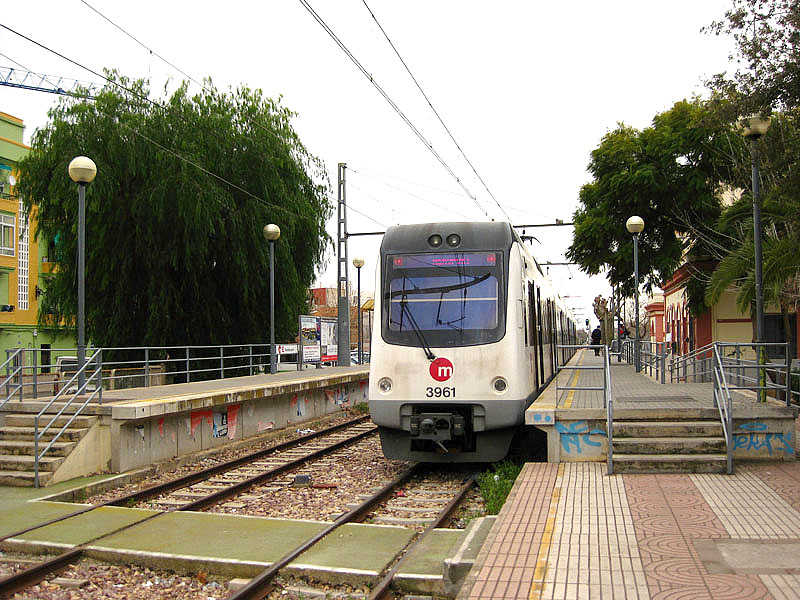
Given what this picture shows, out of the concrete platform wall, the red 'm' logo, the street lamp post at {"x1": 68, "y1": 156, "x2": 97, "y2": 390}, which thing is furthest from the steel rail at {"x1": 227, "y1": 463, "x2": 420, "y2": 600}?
the street lamp post at {"x1": 68, "y1": 156, "x2": 97, "y2": 390}

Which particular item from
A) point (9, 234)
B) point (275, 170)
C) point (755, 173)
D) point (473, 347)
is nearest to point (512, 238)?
point (473, 347)

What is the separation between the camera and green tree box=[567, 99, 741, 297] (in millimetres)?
26531

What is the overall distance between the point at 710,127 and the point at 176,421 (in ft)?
31.1

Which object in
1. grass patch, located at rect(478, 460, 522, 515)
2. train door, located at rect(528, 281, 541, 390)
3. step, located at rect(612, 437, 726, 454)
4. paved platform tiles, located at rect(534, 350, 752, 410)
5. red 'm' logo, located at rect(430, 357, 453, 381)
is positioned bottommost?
grass patch, located at rect(478, 460, 522, 515)

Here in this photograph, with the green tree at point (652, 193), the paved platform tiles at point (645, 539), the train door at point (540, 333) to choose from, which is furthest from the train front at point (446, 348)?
the green tree at point (652, 193)

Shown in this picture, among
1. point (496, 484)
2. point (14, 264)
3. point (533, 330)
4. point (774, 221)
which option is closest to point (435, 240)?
point (533, 330)

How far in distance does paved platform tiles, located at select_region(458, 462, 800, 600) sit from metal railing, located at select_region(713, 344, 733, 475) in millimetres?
309

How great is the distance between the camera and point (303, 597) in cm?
632

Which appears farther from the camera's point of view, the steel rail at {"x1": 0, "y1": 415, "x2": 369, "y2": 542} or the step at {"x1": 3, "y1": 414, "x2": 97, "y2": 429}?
the step at {"x1": 3, "y1": 414, "x2": 97, "y2": 429}

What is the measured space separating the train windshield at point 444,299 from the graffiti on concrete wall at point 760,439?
3.38 m

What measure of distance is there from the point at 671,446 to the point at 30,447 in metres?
8.66

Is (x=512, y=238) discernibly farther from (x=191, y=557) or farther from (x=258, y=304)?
(x=258, y=304)

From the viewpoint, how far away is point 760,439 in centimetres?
1010

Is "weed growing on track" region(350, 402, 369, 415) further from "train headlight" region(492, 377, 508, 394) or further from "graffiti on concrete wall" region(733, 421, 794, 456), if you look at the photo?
"graffiti on concrete wall" region(733, 421, 794, 456)
